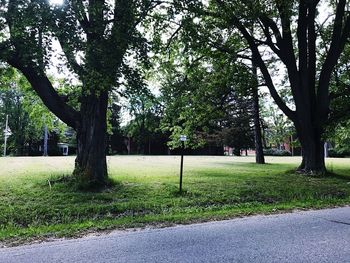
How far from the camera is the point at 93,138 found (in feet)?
39.6

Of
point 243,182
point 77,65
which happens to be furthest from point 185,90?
point 77,65

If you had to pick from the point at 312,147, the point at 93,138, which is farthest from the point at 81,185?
the point at 312,147

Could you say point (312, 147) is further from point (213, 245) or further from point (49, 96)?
point (213, 245)

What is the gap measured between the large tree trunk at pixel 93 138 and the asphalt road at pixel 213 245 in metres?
5.78

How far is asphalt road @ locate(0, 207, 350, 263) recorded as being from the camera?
480cm

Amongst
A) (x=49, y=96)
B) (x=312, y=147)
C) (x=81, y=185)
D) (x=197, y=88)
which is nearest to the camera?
(x=81, y=185)

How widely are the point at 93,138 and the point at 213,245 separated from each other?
7.60m

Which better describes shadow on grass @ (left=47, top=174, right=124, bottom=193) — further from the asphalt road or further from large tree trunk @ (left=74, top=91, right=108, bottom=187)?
the asphalt road

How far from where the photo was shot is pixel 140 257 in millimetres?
4855

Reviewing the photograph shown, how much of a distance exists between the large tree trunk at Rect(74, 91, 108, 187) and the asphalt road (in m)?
5.78

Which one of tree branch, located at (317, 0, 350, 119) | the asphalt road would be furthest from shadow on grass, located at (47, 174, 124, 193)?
tree branch, located at (317, 0, 350, 119)

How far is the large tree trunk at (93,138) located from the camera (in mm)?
11906

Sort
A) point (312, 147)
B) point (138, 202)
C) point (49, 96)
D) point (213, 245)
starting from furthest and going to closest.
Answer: point (312, 147) → point (49, 96) → point (138, 202) → point (213, 245)

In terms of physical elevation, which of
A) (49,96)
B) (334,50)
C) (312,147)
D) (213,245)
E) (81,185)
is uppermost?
(334,50)
